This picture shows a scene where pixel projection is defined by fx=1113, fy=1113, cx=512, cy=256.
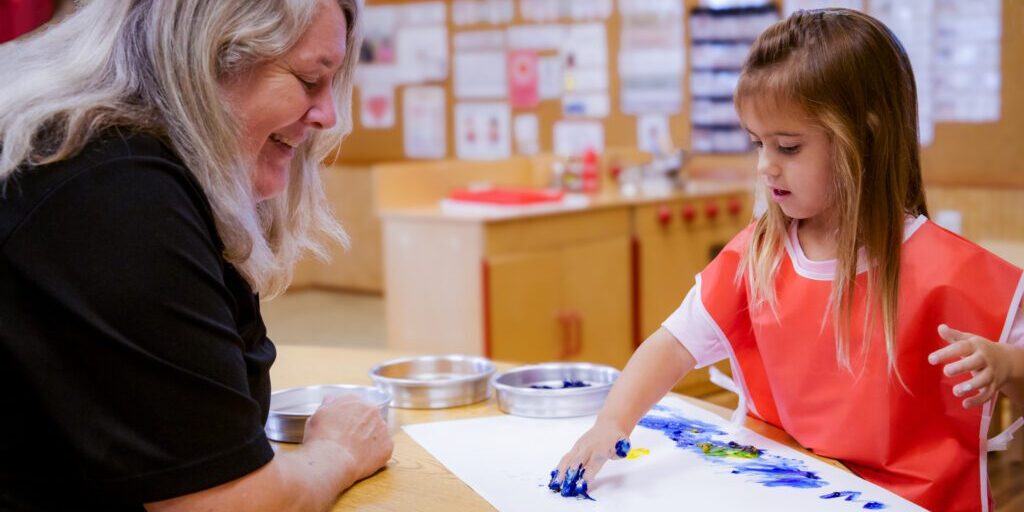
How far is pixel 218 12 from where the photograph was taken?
1116mm

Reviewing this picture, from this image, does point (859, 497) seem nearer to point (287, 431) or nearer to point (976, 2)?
point (287, 431)

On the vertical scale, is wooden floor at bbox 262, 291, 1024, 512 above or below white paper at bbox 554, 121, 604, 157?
below

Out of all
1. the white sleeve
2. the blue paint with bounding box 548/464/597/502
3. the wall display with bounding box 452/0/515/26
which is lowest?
the blue paint with bounding box 548/464/597/502

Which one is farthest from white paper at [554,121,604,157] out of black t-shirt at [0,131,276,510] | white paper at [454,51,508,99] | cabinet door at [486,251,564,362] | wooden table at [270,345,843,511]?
black t-shirt at [0,131,276,510]

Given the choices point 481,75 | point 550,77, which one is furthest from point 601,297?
point 481,75

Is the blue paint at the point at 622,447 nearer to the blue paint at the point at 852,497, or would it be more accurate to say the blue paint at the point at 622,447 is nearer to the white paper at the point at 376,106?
the blue paint at the point at 852,497

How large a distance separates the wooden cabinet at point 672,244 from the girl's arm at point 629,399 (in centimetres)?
282

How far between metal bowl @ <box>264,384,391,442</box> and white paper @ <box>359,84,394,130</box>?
17.9ft

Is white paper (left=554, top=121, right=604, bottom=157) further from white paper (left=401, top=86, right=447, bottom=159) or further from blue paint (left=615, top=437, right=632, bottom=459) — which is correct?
blue paint (left=615, top=437, right=632, bottom=459)

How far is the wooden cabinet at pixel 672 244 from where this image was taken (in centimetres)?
441

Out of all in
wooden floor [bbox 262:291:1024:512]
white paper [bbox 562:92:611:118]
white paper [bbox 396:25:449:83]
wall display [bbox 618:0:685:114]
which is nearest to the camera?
wall display [bbox 618:0:685:114]

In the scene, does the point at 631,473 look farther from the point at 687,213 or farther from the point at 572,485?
the point at 687,213

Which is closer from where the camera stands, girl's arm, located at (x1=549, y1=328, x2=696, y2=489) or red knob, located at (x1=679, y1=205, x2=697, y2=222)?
girl's arm, located at (x1=549, y1=328, x2=696, y2=489)

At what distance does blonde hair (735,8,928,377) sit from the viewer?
1.37m
